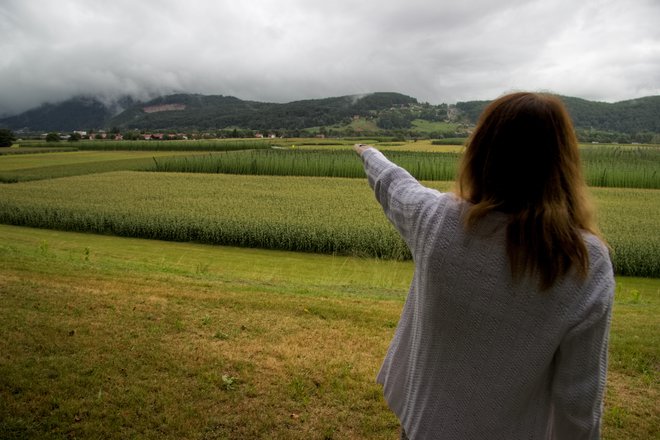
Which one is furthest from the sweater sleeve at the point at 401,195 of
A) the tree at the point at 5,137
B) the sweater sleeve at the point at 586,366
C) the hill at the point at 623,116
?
the tree at the point at 5,137

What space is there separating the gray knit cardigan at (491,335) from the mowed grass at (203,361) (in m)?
2.26

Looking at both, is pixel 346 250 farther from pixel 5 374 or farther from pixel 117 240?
pixel 5 374

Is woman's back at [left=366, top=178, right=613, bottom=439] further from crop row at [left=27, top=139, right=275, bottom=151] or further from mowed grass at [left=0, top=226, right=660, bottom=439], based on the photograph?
crop row at [left=27, top=139, right=275, bottom=151]

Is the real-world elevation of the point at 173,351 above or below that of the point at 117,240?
above

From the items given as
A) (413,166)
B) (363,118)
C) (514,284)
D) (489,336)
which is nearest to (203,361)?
(489,336)

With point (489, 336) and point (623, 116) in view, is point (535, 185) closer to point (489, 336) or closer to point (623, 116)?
point (489, 336)

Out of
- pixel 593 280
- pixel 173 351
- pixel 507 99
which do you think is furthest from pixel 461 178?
pixel 173 351

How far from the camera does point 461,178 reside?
5.24ft

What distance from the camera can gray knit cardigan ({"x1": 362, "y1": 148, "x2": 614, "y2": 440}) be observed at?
55.9 inches

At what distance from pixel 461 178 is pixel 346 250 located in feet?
40.0

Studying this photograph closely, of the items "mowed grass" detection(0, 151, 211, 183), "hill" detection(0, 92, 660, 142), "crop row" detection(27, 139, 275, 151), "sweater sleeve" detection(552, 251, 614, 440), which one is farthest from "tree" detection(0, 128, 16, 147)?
"sweater sleeve" detection(552, 251, 614, 440)

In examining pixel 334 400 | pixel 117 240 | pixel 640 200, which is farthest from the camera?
pixel 640 200

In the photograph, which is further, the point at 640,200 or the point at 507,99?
the point at 640,200

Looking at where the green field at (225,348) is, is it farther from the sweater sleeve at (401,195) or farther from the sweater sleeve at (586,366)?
the sweater sleeve at (401,195)
